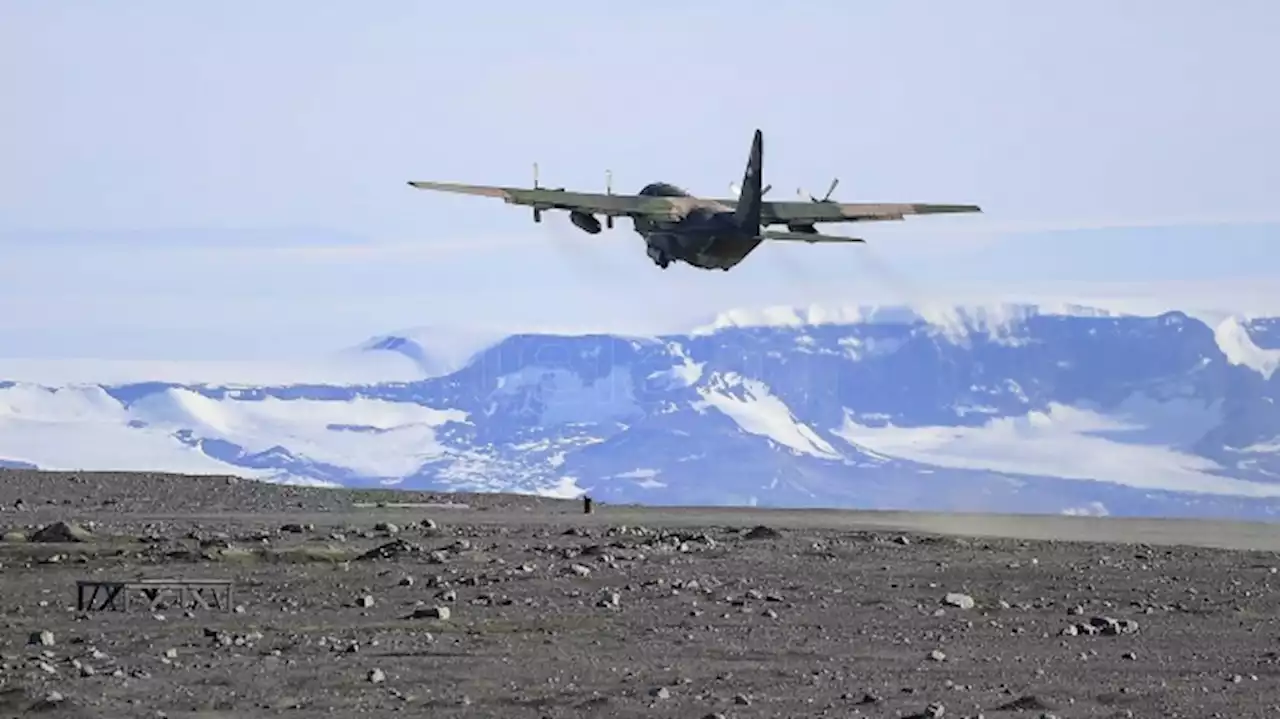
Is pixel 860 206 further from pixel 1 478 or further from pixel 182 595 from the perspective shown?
pixel 182 595

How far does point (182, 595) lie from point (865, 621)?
12782mm

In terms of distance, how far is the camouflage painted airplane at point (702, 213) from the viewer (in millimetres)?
101500

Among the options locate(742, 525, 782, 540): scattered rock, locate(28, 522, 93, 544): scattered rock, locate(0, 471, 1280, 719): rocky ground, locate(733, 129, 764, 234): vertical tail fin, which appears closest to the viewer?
locate(0, 471, 1280, 719): rocky ground

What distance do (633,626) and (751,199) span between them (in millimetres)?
59045

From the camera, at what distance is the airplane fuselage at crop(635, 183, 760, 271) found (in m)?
101

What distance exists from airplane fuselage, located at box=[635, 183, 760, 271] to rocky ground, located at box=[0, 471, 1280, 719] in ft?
101

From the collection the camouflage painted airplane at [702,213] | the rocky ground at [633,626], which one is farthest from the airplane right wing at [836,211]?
the rocky ground at [633,626]

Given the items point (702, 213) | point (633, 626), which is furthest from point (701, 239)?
point (633, 626)

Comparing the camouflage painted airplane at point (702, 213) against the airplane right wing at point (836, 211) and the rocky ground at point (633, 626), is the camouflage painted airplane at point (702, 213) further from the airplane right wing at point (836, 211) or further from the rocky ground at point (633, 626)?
the rocky ground at point (633, 626)

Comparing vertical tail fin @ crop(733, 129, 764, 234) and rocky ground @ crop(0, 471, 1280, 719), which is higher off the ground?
vertical tail fin @ crop(733, 129, 764, 234)

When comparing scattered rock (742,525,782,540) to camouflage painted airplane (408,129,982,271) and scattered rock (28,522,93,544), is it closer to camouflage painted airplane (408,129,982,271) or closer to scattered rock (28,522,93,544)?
scattered rock (28,522,93,544)

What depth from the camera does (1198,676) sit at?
1443 inches

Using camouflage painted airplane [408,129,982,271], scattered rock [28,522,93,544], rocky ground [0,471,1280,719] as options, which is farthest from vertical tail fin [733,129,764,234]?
scattered rock [28,522,93,544]

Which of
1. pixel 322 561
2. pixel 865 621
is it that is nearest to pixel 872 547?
pixel 322 561
